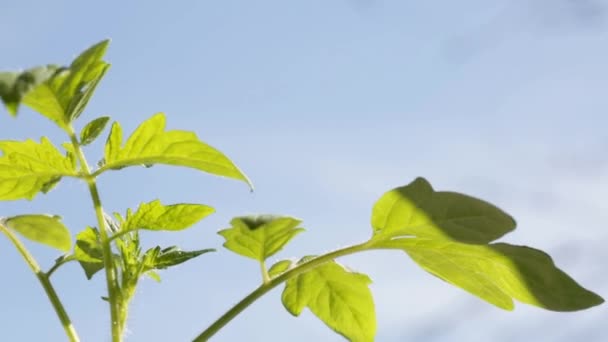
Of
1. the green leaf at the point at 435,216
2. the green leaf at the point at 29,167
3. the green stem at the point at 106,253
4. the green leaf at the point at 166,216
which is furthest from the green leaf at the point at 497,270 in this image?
the green leaf at the point at 29,167

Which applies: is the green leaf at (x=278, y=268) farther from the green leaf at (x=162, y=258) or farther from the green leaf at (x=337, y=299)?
the green leaf at (x=162, y=258)

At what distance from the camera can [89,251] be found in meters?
1.44

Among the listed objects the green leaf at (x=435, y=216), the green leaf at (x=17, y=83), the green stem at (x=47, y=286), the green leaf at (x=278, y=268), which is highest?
the green leaf at (x=17, y=83)

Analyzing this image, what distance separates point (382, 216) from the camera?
4.64 feet

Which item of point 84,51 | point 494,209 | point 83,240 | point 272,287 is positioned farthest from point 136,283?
point 494,209

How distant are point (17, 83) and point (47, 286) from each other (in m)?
0.44

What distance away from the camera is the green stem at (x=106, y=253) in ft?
4.37

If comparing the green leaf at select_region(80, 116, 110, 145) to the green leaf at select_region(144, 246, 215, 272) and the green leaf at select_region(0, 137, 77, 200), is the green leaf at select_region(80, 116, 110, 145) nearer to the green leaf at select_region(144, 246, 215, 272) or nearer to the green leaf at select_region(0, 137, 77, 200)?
the green leaf at select_region(0, 137, 77, 200)

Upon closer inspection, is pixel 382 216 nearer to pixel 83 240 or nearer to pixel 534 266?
pixel 534 266

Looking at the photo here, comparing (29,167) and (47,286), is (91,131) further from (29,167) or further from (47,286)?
(47,286)

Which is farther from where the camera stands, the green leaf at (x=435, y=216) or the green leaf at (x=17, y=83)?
the green leaf at (x=435, y=216)

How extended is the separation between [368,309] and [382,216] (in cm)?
20

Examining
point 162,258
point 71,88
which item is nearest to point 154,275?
point 162,258

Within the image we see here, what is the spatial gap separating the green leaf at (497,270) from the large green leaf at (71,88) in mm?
535
